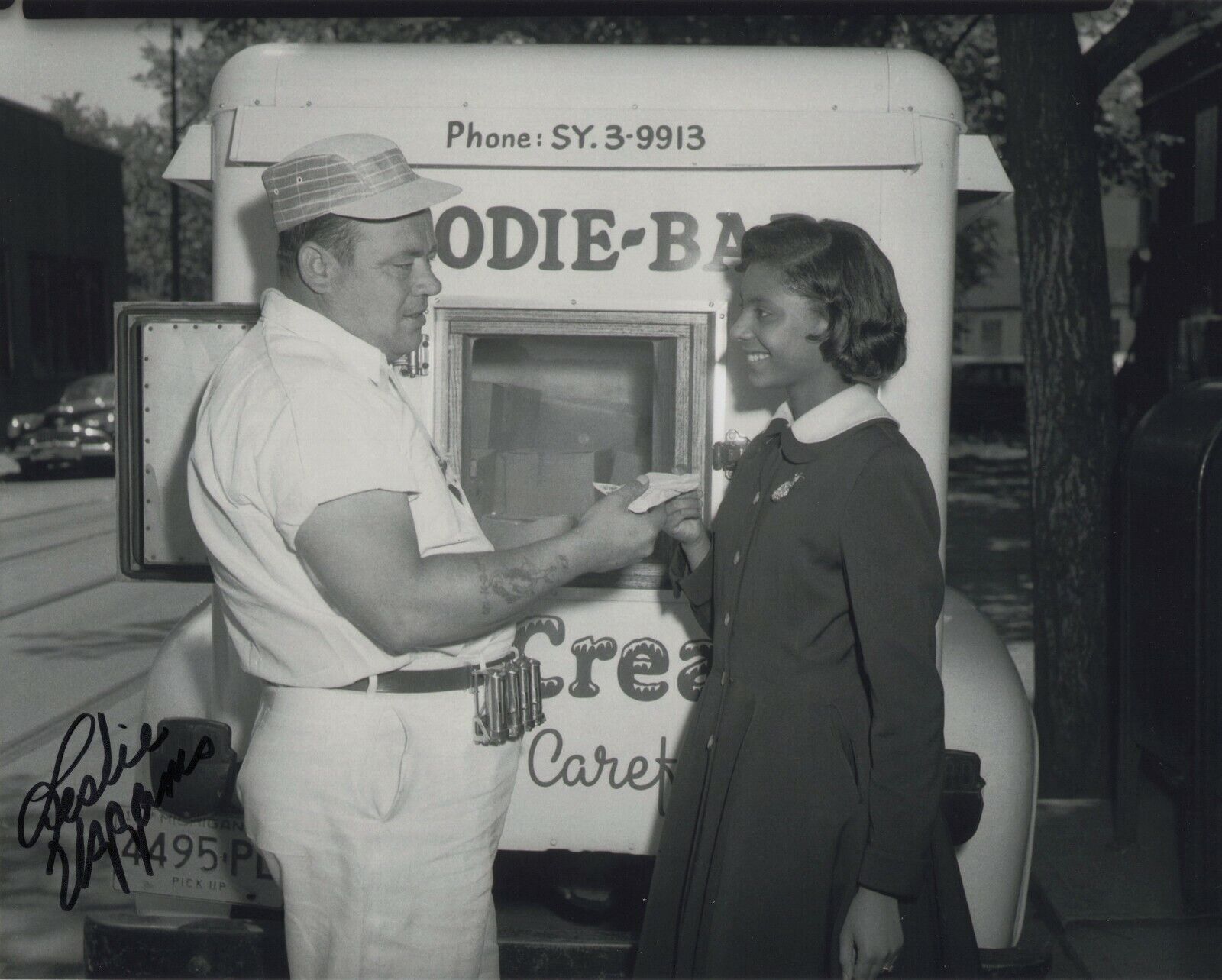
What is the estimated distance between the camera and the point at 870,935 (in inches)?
88.8

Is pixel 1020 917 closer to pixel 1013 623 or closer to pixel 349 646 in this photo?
pixel 349 646

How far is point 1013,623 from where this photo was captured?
9.95 meters

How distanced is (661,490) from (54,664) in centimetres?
676

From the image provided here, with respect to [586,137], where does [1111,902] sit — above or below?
below

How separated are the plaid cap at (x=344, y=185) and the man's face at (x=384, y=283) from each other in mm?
35

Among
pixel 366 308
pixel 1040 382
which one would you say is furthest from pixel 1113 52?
pixel 366 308

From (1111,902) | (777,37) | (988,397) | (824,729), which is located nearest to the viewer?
(824,729)

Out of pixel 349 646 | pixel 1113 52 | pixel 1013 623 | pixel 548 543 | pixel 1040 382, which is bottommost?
pixel 1013 623

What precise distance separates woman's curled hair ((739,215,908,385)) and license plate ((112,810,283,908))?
5.74 feet

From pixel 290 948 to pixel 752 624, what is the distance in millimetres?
1018

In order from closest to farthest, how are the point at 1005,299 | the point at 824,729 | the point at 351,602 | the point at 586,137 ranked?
the point at 351,602 < the point at 824,729 < the point at 586,137 < the point at 1005,299

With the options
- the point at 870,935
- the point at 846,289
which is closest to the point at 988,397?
the point at 846,289

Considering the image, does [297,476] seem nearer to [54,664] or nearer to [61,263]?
[54,664]

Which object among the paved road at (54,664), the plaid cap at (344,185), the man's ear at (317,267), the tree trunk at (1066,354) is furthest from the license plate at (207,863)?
the tree trunk at (1066,354)
